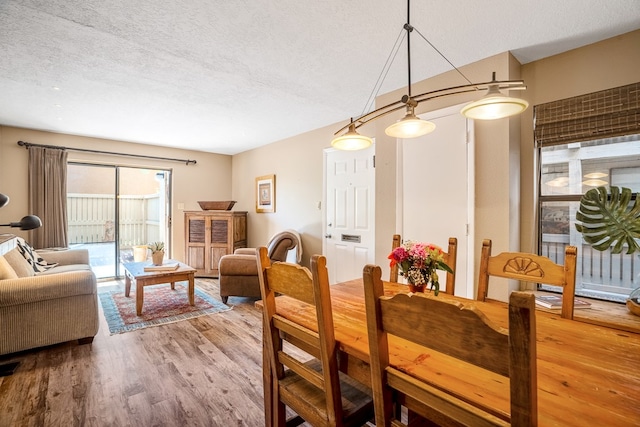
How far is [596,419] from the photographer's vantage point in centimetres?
67

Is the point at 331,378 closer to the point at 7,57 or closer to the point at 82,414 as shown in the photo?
the point at 82,414

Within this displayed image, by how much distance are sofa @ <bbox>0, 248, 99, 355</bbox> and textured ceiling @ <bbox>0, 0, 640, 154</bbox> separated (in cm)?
181

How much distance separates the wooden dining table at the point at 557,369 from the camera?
0.71 metres

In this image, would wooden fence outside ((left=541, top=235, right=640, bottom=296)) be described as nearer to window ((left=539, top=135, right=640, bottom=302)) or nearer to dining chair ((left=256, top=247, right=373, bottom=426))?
window ((left=539, top=135, right=640, bottom=302))

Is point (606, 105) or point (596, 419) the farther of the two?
point (606, 105)

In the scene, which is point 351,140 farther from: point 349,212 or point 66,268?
point 66,268

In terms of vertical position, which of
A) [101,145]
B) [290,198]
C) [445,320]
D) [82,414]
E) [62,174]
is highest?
[101,145]

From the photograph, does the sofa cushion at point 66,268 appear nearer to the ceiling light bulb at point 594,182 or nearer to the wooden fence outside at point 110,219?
the wooden fence outside at point 110,219

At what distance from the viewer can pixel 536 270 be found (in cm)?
155

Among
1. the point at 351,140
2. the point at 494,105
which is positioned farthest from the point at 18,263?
the point at 494,105

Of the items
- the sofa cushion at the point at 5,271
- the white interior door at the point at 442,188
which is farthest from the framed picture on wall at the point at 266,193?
the sofa cushion at the point at 5,271

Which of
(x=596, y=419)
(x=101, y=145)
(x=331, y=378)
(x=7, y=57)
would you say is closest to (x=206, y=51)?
(x=7, y=57)

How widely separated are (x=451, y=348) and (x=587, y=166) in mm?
2492

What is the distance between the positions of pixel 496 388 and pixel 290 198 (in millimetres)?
A: 4314
